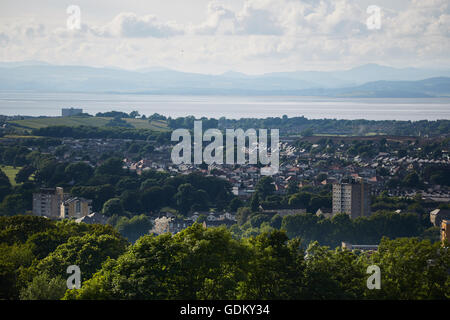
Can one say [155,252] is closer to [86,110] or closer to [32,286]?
[32,286]

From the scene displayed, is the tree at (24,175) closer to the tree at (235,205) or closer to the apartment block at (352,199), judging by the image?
the tree at (235,205)

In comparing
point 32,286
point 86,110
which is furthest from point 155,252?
point 86,110

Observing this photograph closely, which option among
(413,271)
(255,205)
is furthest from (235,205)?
(413,271)

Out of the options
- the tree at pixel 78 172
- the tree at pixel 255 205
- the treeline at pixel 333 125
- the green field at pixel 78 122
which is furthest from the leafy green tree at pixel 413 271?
the treeline at pixel 333 125

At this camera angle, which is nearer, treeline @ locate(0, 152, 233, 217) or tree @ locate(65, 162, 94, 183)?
treeline @ locate(0, 152, 233, 217)

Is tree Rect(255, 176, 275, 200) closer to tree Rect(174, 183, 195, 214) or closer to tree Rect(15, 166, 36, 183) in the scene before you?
tree Rect(174, 183, 195, 214)

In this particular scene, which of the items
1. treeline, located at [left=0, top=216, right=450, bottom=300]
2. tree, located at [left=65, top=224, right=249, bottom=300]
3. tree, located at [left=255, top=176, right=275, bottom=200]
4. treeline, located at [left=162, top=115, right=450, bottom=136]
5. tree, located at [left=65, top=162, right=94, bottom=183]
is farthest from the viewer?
treeline, located at [left=162, top=115, right=450, bottom=136]

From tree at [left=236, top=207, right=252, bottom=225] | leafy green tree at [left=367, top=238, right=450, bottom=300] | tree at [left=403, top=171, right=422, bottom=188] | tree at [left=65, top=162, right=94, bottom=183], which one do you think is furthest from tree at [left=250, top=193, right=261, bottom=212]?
leafy green tree at [left=367, top=238, right=450, bottom=300]
